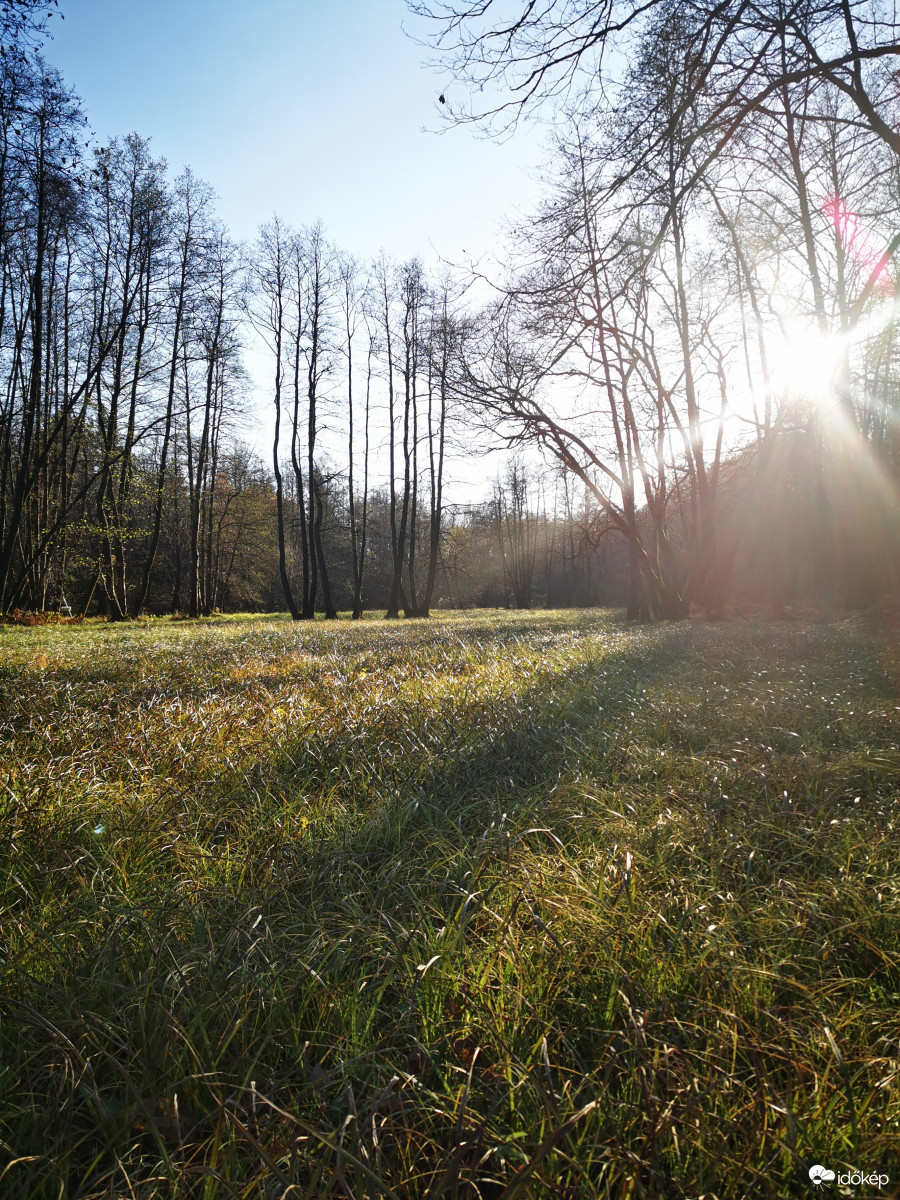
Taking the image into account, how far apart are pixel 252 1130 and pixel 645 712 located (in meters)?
3.78

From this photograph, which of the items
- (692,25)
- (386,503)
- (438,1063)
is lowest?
(438,1063)

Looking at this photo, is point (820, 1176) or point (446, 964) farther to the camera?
point (446, 964)

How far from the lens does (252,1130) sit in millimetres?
1039

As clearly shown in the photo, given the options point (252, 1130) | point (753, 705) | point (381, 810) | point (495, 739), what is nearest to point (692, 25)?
point (753, 705)

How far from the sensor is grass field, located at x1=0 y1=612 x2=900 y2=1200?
100 centimetres

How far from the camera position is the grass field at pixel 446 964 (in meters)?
1.00

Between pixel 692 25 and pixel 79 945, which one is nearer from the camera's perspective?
pixel 79 945

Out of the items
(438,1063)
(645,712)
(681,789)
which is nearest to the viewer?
(438,1063)

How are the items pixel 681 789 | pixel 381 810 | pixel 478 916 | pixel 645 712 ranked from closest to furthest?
pixel 478 916
pixel 381 810
pixel 681 789
pixel 645 712

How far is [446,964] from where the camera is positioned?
1.47 m

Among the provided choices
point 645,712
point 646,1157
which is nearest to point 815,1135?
point 646,1157

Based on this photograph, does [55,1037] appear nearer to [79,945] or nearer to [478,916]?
[79,945]

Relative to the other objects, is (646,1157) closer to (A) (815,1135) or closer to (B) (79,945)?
(A) (815,1135)

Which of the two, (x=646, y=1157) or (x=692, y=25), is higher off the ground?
(x=692, y=25)
